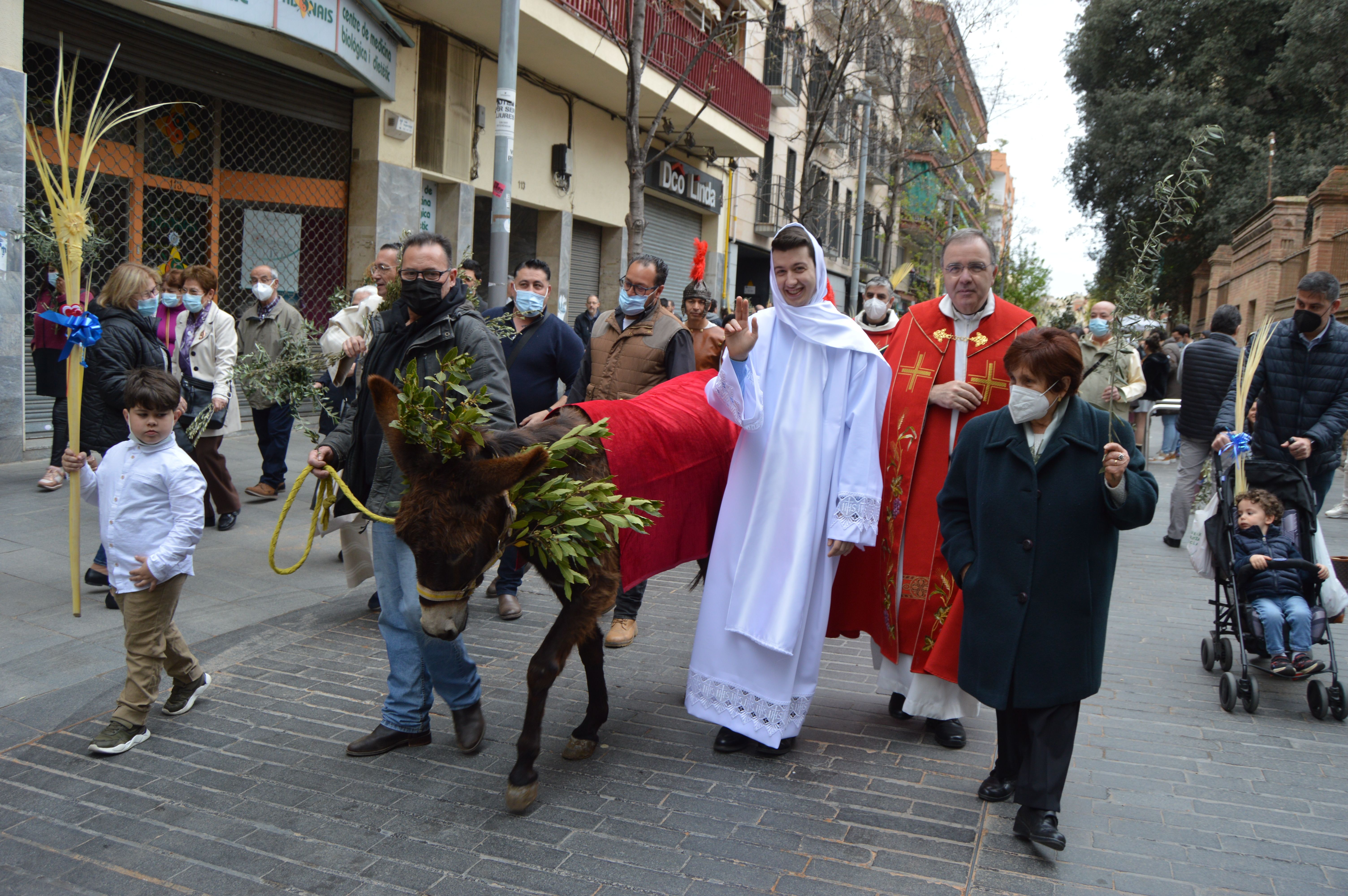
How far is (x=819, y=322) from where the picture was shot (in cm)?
443

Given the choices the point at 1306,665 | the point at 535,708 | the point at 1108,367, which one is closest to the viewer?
the point at 535,708

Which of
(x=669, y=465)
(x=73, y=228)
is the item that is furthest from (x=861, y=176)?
(x=669, y=465)

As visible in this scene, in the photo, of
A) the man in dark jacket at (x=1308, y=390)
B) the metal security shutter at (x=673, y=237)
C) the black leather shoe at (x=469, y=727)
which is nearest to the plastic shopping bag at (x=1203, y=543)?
the man in dark jacket at (x=1308, y=390)

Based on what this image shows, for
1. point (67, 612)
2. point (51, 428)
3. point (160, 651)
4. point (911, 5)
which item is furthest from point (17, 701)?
point (911, 5)

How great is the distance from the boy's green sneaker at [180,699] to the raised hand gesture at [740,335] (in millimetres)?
2902

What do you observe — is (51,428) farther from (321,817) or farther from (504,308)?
(321,817)

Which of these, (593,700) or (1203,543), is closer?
(593,700)

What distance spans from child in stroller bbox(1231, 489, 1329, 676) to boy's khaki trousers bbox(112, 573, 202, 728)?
5.38 meters

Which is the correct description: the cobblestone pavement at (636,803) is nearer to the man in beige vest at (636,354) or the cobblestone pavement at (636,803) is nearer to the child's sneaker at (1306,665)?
the child's sneaker at (1306,665)

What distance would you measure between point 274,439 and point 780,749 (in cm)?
627

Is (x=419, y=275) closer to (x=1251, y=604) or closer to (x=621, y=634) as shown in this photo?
(x=621, y=634)

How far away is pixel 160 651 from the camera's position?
4.32 meters

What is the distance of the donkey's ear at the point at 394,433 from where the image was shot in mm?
3457

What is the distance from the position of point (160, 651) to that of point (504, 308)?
350 centimetres
